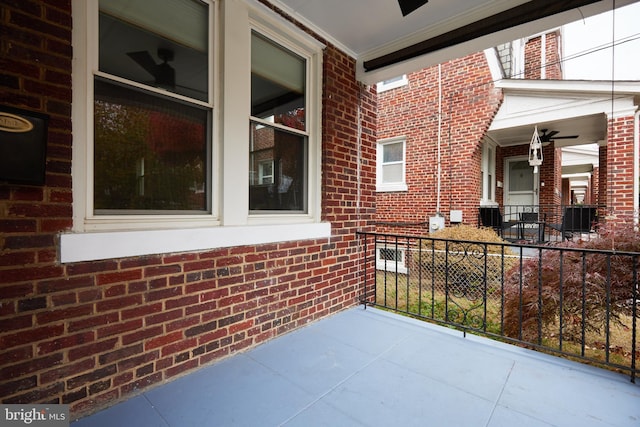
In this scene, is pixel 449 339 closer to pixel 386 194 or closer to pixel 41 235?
pixel 41 235

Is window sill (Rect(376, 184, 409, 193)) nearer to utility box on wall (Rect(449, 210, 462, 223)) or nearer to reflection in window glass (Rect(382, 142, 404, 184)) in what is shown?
reflection in window glass (Rect(382, 142, 404, 184))

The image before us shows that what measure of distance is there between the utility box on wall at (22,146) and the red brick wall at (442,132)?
713cm

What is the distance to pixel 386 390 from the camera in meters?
1.98

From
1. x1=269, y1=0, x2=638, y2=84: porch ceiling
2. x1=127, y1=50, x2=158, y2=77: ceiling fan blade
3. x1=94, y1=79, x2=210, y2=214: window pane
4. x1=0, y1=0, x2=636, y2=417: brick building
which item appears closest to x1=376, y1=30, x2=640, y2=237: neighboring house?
x1=269, y1=0, x2=638, y2=84: porch ceiling

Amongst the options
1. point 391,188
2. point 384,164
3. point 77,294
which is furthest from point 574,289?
point 384,164

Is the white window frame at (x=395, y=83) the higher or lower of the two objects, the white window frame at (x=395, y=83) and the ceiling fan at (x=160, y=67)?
the higher

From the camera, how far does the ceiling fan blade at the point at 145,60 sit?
76.2 inches

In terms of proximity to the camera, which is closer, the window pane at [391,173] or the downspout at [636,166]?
the downspout at [636,166]

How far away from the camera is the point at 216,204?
91.0 inches

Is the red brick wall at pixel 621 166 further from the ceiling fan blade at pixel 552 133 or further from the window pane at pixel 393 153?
the window pane at pixel 393 153

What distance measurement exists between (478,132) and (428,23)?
189 inches

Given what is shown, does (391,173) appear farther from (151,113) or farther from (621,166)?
(151,113)

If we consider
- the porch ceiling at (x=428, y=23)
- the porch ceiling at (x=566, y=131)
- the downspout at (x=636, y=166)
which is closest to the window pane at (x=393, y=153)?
the porch ceiling at (x=566, y=131)

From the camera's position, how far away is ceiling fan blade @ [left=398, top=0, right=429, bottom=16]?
2.43m
